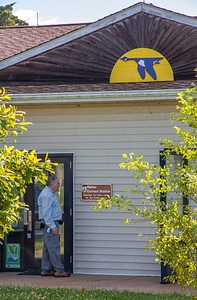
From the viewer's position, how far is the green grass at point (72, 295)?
996 centimetres

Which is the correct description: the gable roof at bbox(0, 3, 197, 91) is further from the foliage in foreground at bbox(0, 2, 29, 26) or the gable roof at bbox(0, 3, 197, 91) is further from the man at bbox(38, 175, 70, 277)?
the foliage in foreground at bbox(0, 2, 29, 26)

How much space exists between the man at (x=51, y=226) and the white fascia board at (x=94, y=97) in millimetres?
1417

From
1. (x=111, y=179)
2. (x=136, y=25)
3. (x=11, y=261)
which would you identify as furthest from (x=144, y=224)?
(x=136, y=25)

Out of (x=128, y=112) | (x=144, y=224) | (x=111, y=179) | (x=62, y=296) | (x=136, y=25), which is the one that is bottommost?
(x=62, y=296)

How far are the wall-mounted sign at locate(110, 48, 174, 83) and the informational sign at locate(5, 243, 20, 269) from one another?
11.8ft

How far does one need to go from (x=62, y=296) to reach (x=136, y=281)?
2163 millimetres

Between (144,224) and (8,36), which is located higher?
(8,36)

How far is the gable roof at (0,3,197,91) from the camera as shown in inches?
507

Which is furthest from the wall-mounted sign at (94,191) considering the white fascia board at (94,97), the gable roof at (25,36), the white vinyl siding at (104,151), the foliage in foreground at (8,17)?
the foliage in foreground at (8,17)

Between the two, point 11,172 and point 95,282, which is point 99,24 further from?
point 11,172

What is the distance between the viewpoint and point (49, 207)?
1226 centimetres

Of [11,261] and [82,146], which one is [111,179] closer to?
[82,146]

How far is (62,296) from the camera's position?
10.1 m

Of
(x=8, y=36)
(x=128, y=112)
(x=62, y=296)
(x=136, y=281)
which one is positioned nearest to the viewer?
(x=62, y=296)
